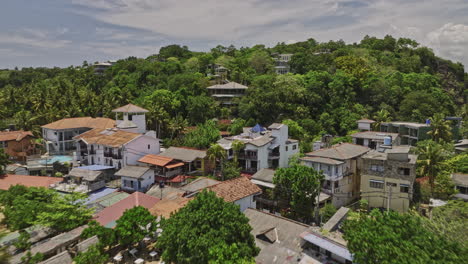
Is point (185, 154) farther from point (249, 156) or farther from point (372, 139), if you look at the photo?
point (372, 139)

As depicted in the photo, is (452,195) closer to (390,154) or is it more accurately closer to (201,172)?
(390,154)


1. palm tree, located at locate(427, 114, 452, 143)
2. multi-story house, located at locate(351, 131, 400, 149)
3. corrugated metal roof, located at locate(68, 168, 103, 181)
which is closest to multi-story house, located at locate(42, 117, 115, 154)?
corrugated metal roof, located at locate(68, 168, 103, 181)

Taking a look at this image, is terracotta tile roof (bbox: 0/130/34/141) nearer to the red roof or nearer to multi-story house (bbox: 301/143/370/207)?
the red roof

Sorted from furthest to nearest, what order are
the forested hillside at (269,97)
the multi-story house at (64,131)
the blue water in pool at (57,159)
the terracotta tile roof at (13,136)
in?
the forested hillside at (269,97), the multi-story house at (64,131), the terracotta tile roof at (13,136), the blue water in pool at (57,159)

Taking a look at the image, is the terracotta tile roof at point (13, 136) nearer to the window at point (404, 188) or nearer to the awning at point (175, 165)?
the awning at point (175, 165)

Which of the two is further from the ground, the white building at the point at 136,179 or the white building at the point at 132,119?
the white building at the point at 132,119

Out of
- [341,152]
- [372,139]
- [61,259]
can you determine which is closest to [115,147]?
[61,259]

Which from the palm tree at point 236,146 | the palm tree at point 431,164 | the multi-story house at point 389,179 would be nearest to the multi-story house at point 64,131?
the palm tree at point 236,146
